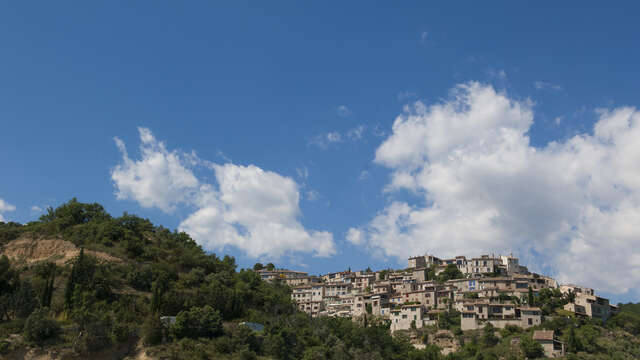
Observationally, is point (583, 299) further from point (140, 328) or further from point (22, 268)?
point (22, 268)

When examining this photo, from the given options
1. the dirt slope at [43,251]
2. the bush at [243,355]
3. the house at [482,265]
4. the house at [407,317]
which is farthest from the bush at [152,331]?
the house at [482,265]

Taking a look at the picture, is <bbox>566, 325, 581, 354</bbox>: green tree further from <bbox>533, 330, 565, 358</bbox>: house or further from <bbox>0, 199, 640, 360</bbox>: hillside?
<bbox>533, 330, 565, 358</bbox>: house

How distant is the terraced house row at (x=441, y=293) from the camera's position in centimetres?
9000

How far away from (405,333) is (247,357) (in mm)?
40698

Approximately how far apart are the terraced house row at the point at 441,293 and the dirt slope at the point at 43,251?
4991 cm

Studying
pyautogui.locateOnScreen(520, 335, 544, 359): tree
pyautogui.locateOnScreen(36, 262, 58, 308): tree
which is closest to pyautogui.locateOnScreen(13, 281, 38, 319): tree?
pyautogui.locateOnScreen(36, 262, 58, 308): tree

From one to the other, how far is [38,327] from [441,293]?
6799 centimetres

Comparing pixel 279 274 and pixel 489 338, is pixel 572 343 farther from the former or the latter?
pixel 279 274

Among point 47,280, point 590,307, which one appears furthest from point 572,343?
point 47,280

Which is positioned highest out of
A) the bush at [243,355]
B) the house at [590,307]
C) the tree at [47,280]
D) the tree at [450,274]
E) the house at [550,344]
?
the tree at [450,274]

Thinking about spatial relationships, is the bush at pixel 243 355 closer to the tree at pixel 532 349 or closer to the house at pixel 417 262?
the tree at pixel 532 349

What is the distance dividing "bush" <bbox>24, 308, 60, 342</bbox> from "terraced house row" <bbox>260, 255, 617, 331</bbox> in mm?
57385

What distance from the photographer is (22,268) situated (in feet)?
219

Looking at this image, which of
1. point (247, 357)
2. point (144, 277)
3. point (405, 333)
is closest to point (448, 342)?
point (405, 333)
